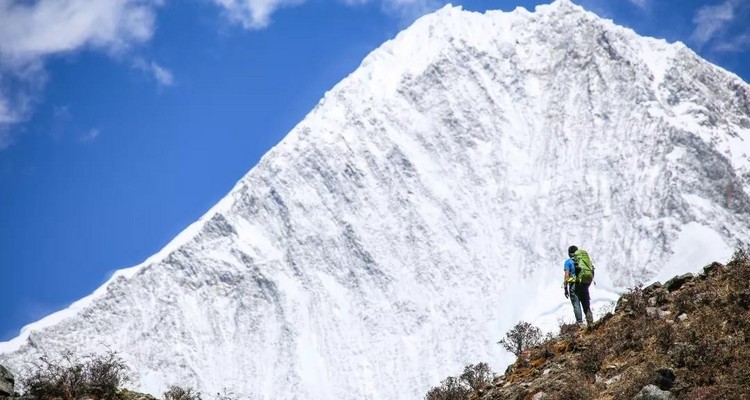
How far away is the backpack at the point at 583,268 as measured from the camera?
2123 cm

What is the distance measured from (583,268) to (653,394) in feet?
26.2

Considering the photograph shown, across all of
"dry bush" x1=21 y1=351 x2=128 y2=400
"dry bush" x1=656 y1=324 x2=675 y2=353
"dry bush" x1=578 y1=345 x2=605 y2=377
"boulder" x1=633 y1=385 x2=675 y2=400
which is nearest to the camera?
"boulder" x1=633 y1=385 x2=675 y2=400

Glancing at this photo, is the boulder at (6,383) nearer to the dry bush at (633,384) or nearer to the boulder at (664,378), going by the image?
the dry bush at (633,384)

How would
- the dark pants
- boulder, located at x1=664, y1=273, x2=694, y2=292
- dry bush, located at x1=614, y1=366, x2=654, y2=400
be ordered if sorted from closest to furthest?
1. dry bush, located at x1=614, y1=366, x2=654, y2=400
2. boulder, located at x1=664, y1=273, x2=694, y2=292
3. the dark pants

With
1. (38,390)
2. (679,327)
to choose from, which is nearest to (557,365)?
(679,327)

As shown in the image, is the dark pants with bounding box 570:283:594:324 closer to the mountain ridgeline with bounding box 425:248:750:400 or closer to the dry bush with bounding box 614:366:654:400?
the mountain ridgeline with bounding box 425:248:750:400

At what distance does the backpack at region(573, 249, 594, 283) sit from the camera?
21.2 metres

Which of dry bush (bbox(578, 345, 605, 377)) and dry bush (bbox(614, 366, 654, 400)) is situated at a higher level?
dry bush (bbox(578, 345, 605, 377))

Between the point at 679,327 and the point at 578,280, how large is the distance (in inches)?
202

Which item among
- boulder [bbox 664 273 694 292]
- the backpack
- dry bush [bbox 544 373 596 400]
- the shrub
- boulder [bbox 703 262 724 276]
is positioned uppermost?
the shrub

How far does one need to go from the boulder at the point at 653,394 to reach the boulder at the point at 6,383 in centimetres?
1175

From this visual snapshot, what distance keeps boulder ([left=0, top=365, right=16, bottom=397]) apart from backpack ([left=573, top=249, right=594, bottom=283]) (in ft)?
41.8

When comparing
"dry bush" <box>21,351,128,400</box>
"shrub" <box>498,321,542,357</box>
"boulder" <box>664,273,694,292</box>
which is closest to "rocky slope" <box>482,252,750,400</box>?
"boulder" <box>664,273,694,292</box>

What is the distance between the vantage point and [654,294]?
752 inches
